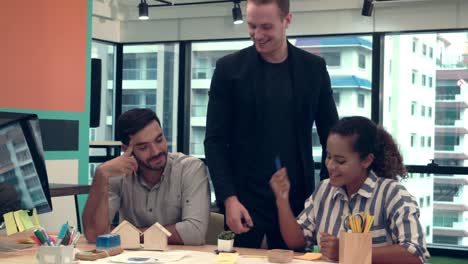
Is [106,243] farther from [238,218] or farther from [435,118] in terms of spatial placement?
[435,118]

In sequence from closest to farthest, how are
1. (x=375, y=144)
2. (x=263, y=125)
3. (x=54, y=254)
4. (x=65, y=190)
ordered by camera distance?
(x=54, y=254) → (x=375, y=144) → (x=263, y=125) → (x=65, y=190)

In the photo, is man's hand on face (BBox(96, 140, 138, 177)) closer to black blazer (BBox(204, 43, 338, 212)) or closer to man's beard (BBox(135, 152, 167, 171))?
man's beard (BBox(135, 152, 167, 171))

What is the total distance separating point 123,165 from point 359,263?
106cm

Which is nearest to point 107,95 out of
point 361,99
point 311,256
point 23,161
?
point 361,99

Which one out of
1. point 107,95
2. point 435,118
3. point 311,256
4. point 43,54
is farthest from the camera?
point 107,95

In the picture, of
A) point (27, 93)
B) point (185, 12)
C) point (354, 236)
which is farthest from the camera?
point (185, 12)

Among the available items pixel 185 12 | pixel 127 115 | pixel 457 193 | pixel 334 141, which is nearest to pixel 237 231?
pixel 334 141

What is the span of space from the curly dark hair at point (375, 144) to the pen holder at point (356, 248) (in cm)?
48

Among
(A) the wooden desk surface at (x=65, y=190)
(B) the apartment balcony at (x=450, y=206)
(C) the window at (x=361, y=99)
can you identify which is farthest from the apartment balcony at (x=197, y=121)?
(A) the wooden desk surface at (x=65, y=190)

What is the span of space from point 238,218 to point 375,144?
54cm

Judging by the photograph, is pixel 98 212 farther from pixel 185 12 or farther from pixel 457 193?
pixel 185 12

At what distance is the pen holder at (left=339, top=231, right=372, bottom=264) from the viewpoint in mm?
1932

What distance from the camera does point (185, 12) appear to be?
26.2ft

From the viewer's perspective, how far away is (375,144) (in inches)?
95.2
